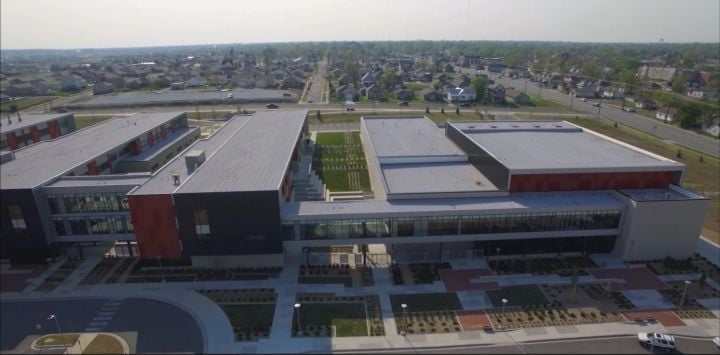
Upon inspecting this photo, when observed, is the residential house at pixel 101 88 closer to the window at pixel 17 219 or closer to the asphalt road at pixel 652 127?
the window at pixel 17 219

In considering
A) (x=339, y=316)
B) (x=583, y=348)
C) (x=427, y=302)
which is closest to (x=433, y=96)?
(x=427, y=302)

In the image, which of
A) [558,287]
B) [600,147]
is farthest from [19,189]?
[600,147]

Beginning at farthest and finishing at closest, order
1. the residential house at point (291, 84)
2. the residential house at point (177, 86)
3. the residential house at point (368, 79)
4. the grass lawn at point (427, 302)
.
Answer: the residential house at point (177, 86), the residential house at point (291, 84), the residential house at point (368, 79), the grass lawn at point (427, 302)

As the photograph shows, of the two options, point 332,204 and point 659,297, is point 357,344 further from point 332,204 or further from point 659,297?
point 659,297

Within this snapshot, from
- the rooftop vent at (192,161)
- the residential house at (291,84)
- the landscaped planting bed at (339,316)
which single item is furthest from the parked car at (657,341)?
the residential house at (291,84)

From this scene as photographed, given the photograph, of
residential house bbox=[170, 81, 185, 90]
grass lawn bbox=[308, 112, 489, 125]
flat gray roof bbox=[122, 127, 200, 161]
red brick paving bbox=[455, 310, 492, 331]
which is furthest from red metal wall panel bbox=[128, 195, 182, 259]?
residential house bbox=[170, 81, 185, 90]

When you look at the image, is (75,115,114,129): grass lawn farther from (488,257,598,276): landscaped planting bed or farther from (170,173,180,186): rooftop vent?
(488,257,598,276): landscaped planting bed
